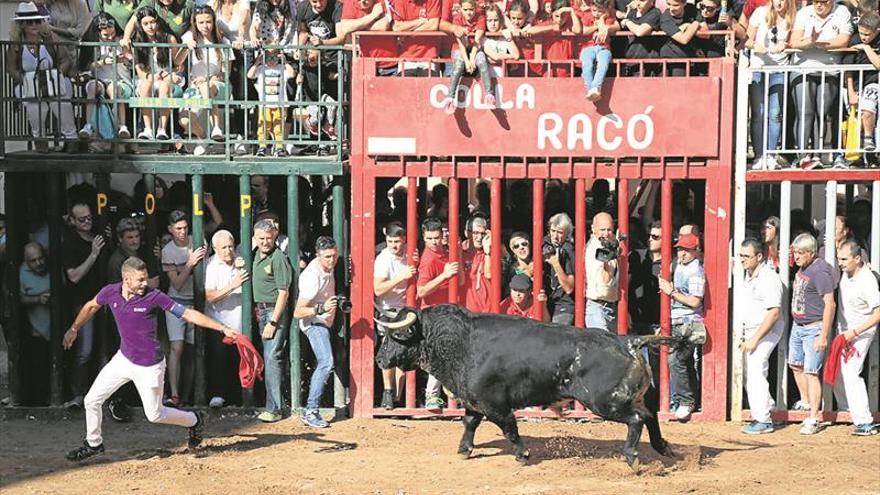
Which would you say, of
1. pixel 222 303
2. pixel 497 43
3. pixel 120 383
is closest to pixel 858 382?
pixel 497 43

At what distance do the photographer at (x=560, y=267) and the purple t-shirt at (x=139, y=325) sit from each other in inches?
148

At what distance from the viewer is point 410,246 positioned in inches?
617

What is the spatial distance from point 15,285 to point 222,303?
200 cm

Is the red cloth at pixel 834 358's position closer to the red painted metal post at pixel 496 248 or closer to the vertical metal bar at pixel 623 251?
the vertical metal bar at pixel 623 251

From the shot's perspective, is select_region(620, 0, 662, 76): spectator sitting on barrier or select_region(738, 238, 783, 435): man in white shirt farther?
select_region(620, 0, 662, 76): spectator sitting on barrier

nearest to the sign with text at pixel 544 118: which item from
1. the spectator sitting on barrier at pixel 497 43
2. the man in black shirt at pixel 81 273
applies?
the spectator sitting on barrier at pixel 497 43

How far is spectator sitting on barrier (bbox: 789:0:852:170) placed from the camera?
1526 centimetres

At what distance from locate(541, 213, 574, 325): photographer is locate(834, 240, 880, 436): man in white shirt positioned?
251 cm

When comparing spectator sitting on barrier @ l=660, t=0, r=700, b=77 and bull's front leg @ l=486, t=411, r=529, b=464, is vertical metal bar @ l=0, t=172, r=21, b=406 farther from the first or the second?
spectator sitting on barrier @ l=660, t=0, r=700, b=77

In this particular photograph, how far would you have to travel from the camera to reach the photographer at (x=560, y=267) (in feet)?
50.9

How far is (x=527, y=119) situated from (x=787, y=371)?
11.4 feet

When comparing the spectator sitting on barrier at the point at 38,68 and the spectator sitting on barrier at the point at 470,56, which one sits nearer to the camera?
the spectator sitting on barrier at the point at 470,56

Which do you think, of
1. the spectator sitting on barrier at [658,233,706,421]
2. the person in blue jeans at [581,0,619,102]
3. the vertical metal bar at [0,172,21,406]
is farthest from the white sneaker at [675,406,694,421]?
the vertical metal bar at [0,172,21,406]

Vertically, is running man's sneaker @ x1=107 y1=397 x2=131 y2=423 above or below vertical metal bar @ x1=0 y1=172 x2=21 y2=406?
below
